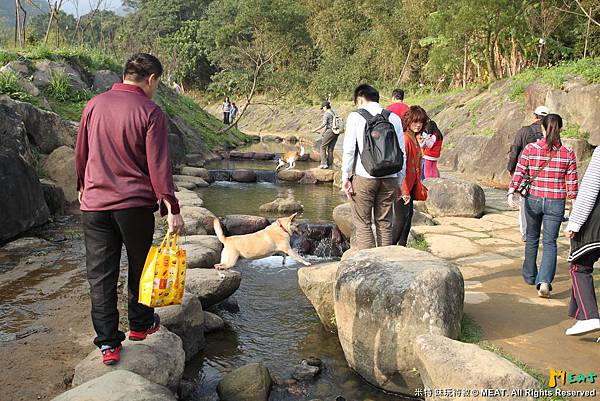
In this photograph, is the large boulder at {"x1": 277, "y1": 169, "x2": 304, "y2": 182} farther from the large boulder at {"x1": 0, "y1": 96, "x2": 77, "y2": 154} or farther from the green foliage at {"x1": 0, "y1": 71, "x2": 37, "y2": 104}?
the green foliage at {"x1": 0, "y1": 71, "x2": 37, "y2": 104}

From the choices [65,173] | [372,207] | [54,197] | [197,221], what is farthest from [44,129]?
[372,207]

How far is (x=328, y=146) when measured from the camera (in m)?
15.6

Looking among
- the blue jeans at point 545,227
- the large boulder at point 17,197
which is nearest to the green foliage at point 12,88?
the large boulder at point 17,197

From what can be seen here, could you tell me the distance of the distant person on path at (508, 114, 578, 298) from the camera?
4.96 meters

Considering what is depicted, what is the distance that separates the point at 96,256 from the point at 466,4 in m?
17.2

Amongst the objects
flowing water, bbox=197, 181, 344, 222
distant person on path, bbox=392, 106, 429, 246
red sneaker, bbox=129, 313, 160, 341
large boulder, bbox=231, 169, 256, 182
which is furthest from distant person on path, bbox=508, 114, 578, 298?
large boulder, bbox=231, 169, 256, 182

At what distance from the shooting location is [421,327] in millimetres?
3906

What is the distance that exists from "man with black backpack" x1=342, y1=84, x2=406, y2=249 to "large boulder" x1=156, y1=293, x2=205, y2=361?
5.95 feet

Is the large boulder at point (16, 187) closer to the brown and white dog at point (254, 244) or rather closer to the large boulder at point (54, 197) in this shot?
the large boulder at point (54, 197)

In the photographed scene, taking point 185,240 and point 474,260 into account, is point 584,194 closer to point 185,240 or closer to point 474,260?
point 474,260

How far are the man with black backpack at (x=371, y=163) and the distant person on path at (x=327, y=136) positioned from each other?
Result: 936 centimetres

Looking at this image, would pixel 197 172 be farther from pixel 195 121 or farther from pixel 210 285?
pixel 210 285

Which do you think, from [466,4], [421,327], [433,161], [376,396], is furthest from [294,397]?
[466,4]

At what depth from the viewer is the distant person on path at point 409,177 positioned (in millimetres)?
5754
